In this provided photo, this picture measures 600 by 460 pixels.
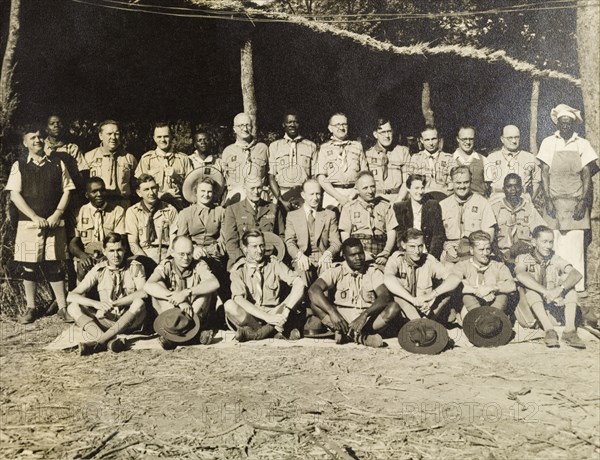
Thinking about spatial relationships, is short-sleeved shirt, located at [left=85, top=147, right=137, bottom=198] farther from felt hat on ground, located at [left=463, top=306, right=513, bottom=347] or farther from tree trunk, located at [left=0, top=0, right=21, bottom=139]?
felt hat on ground, located at [left=463, top=306, right=513, bottom=347]

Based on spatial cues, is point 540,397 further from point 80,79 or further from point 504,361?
point 80,79

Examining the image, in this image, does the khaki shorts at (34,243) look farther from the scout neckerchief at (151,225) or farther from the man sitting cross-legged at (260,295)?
the man sitting cross-legged at (260,295)

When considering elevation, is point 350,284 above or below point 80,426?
above

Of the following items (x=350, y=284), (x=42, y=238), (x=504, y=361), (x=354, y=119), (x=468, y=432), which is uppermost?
(x=354, y=119)

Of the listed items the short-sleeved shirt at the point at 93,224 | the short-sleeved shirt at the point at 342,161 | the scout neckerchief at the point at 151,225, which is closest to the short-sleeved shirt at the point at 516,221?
the short-sleeved shirt at the point at 342,161

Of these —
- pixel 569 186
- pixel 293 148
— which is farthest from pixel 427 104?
→ pixel 569 186

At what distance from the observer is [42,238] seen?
5.13m

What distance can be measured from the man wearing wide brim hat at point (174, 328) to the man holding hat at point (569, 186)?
267 centimetres

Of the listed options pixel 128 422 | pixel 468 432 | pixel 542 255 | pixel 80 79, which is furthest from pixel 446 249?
pixel 80 79

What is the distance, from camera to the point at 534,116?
503 centimetres

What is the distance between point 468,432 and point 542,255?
4.96 feet

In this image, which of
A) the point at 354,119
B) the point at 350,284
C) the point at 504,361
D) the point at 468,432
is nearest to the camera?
the point at 468,432

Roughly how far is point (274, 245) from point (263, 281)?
0.96 ft

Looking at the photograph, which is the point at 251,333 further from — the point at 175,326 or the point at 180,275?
the point at 180,275
